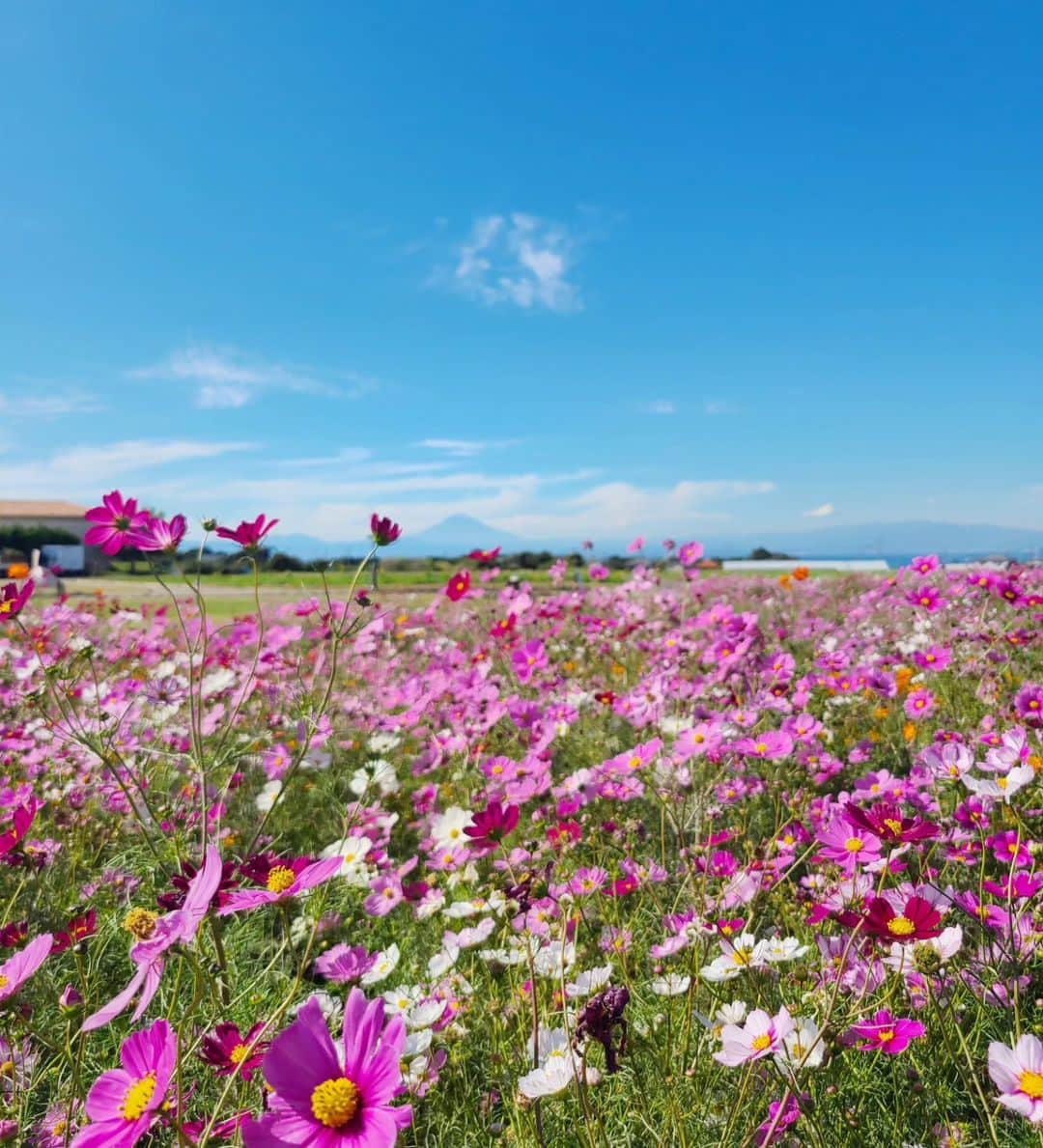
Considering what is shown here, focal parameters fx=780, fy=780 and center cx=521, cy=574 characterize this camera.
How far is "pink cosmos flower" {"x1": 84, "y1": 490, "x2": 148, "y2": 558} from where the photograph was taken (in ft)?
5.05

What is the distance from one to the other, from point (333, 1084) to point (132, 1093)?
9.9 inches

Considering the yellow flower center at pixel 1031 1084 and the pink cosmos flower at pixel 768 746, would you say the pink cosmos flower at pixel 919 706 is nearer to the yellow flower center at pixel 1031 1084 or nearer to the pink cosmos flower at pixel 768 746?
the pink cosmos flower at pixel 768 746

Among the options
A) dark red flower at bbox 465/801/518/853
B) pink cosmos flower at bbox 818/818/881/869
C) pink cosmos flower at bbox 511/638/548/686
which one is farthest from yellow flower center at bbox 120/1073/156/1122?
pink cosmos flower at bbox 511/638/548/686

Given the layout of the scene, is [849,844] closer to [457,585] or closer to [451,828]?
[451,828]

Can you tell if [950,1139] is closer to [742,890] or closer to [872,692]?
[742,890]

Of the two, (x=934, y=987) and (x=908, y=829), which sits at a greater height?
(x=908, y=829)

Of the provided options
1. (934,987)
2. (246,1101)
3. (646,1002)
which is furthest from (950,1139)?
(246,1101)

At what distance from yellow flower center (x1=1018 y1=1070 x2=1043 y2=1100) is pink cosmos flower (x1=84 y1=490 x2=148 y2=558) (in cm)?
160

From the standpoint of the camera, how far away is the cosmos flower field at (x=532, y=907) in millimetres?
875

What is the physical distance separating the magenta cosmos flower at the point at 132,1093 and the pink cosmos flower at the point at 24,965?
0.14 m

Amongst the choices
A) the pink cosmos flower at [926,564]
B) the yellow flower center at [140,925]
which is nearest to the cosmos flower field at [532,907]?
the yellow flower center at [140,925]

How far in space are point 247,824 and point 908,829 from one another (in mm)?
2553

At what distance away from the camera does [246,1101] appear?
1145mm

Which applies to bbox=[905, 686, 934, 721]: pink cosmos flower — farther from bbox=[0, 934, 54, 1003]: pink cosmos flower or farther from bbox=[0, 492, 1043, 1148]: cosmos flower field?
bbox=[0, 934, 54, 1003]: pink cosmos flower
